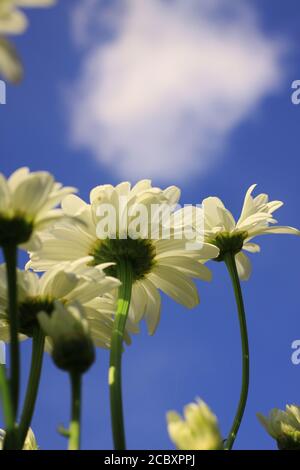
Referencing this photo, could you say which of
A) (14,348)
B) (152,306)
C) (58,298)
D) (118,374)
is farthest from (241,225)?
(14,348)

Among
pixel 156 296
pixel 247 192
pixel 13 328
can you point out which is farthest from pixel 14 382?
pixel 247 192

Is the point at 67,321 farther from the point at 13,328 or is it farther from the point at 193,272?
the point at 193,272

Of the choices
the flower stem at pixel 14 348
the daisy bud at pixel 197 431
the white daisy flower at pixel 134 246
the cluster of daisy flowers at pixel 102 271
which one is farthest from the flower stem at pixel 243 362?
the flower stem at pixel 14 348

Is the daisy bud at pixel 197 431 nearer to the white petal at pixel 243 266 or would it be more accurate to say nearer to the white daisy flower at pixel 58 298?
the white daisy flower at pixel 58 298

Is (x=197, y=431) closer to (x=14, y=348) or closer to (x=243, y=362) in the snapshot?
(x=14, y=348)

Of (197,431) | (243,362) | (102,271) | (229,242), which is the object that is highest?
(229,242)

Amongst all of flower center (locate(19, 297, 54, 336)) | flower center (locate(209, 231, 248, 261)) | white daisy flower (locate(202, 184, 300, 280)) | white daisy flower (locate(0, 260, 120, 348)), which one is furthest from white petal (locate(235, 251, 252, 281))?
→ flower center (locate(19, 297, 54, 336))

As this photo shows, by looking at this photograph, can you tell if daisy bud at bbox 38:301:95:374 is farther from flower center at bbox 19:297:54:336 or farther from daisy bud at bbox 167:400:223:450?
flower center at bbox 19:297:54:336
